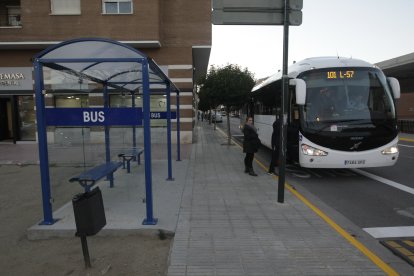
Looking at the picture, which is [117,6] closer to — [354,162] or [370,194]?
[354,162]

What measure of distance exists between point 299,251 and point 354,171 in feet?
21.1

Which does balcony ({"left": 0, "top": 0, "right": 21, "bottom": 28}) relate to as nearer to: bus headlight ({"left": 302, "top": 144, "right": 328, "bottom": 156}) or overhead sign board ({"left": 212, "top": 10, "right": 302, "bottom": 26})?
overhead sign board ({"left": 212, "top": 10, "right": 302, "bottom": 26})

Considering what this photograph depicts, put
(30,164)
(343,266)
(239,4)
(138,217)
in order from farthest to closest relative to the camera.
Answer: (30,164) < (239,4) < (138,217) < (343,266)

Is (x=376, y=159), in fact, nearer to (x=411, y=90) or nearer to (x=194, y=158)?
(x=194, y=158)

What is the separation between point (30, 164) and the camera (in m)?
11.8

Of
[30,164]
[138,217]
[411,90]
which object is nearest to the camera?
[138,217]

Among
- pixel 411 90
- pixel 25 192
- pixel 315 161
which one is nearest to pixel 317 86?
pixel 315 161

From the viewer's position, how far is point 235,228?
515 cm

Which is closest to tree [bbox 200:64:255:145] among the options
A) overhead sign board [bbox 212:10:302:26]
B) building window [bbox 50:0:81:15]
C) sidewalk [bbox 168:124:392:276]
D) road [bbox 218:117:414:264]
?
road [bbox 218:117:414:264]

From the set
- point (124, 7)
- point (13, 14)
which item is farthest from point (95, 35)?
point (13, 14)

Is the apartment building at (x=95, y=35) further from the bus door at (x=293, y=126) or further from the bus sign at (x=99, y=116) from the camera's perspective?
the bus sign at (x=99, y=116)

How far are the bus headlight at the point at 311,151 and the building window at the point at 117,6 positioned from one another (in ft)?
39.9

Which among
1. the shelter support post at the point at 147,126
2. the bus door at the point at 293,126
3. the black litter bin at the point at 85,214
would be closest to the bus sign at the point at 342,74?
the bus door at the point at 293,126

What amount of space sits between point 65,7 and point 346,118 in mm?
14342
